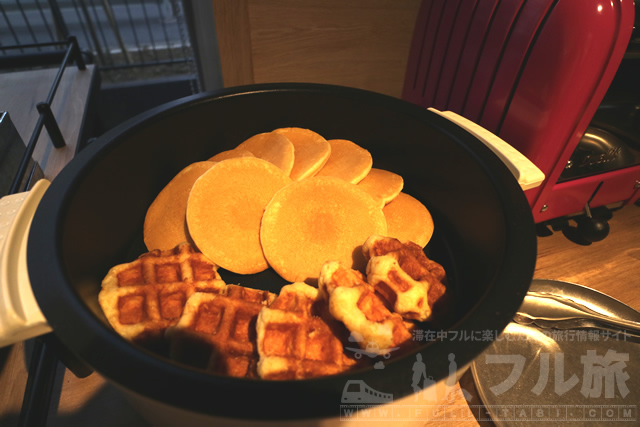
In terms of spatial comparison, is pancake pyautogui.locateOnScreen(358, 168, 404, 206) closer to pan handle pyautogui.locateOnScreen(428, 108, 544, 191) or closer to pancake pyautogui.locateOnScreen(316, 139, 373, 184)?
pancake pyautogui.locateOnScreen(316, 139, 373, 184)

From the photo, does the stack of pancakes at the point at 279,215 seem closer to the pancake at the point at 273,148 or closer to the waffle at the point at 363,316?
the pancake at the point at 273,148

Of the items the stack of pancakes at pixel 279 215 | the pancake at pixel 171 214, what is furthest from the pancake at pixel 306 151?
the pancake at pixel 171 214

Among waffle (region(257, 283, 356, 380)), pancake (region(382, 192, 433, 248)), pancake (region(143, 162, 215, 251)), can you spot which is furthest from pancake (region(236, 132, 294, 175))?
waffle (region(257, 283, 356, 380))

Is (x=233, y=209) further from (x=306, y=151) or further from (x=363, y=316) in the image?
(x=363, y=316)

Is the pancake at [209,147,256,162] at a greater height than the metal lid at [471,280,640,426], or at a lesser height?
greater

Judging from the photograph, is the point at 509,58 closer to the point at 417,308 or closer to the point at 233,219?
the point at 417,308

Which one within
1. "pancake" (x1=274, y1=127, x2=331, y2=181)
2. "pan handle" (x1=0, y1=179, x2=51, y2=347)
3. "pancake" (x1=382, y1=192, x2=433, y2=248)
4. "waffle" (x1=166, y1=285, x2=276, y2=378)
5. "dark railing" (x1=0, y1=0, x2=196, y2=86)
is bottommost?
"dark railing" (x1=0, y1=0, x2=196, y2=86)

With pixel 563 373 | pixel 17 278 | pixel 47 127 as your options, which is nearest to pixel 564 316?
pixel 563 373
